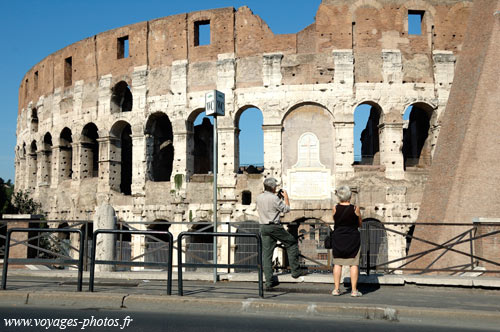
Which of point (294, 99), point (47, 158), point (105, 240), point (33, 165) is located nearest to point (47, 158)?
point (47, 158)

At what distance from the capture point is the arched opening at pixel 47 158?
73.2 feet

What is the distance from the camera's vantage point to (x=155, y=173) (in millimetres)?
19266

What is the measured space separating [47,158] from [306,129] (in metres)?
13.6

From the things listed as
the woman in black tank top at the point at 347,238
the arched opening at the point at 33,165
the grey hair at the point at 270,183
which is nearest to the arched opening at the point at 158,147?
the arched opening at the point at 33,165

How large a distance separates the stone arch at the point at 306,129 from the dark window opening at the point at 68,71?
35.3ft

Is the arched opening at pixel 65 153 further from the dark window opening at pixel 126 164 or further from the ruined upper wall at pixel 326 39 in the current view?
the ruined upper wall at pixel 326 39

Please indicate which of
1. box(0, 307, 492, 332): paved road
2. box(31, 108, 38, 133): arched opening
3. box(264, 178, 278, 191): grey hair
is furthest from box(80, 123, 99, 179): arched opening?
box(0, 307, 492, 332): paved road

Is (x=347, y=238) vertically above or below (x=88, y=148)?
below

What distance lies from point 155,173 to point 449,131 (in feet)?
38.2

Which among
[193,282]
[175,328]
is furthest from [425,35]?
[175,328]

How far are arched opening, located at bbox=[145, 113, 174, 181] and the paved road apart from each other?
1291 cm

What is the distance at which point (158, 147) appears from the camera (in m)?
19.1

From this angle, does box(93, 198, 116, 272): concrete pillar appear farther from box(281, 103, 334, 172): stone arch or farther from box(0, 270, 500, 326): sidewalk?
box(281, 103, 334, 172): stone arch

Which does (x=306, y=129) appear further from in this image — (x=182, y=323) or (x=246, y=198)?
(x=182, y=323)
